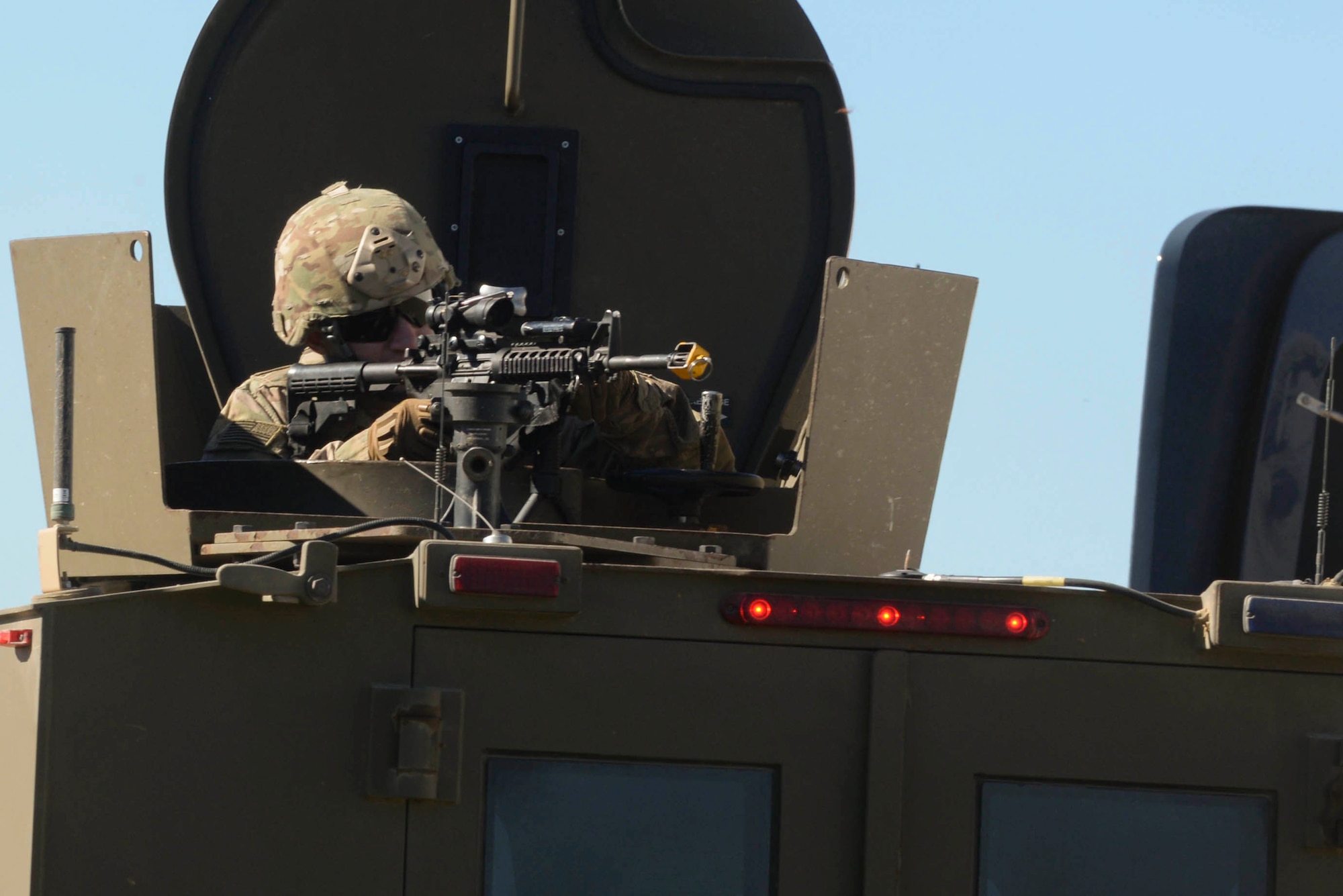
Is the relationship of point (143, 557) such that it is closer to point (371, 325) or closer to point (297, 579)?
point (297, 579)

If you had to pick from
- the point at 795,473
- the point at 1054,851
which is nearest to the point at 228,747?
the point at 1054,851

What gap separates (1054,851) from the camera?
3.15m

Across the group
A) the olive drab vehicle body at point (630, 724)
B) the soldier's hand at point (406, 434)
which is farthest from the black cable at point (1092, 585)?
the soldier's hand at point (406, 434)

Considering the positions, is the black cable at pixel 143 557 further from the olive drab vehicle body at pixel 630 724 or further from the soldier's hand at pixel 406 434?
the soldier's hand at pixel 406 434

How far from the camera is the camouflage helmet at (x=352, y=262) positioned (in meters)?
5.06

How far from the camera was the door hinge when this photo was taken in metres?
3.05

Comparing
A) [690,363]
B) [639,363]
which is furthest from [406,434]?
[690,363]

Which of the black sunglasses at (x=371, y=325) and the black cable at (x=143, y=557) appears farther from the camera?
the black sunglasses at (x=371, y=325)

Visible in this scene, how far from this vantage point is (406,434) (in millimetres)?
4352

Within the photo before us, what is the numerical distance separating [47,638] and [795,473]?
8.03 feet

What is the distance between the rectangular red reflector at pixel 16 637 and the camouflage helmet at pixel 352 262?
6.91 ft

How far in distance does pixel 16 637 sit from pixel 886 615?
1.35 m

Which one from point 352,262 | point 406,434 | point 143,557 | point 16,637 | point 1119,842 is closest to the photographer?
point 16,637

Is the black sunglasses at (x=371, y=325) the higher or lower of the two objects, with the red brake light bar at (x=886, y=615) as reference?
higher
